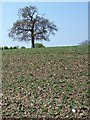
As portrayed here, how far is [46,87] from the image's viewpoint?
782cm

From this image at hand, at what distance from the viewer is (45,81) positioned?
27.6ft

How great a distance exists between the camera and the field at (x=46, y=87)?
6.25m

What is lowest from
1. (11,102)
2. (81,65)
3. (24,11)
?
(11,102)

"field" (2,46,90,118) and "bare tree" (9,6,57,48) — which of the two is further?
"bare tree" (9,6,57,48)

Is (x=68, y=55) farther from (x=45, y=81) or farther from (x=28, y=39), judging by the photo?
(x=28, y=39)

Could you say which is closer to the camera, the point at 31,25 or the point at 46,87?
the point at 46,87

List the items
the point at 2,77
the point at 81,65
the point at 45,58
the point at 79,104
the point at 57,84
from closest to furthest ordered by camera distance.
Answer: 1. the point at 79,104
2. the point at 57,84
3. the point at 2,77
4. the point at 81,65
5. the point at 45,58

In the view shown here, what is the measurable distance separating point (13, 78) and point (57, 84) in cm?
176

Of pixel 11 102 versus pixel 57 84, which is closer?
pixel 11 102

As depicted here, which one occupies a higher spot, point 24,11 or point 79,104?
point 24,11

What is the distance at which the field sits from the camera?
6.25 metres

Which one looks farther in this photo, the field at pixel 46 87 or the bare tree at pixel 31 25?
the bare tree at pixel 31 25

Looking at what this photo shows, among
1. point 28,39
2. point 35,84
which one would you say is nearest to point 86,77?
point 35,84

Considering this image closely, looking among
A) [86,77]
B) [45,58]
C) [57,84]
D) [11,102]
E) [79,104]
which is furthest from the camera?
[45,58]
